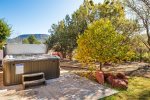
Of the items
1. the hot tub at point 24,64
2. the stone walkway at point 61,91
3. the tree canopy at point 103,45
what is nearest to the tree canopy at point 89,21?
the tree canopy at point 103,45

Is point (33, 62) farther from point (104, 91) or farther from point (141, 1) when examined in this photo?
point (141, 1)

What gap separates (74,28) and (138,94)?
15.5 metres

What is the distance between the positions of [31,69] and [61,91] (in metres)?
2.62

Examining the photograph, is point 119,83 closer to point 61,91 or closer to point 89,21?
point 61,91

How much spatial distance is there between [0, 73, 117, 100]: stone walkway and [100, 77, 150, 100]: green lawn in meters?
0.51

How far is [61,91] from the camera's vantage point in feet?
34.0

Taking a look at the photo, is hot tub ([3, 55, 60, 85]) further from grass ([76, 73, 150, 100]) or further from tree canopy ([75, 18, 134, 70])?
grass ([76, 73, 150, 100])

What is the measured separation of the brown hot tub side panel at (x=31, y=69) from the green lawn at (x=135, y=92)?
468 cm

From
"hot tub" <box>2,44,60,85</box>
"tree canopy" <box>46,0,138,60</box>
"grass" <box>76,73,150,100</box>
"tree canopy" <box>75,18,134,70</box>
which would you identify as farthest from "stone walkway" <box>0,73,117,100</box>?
"tree canopy" <box>46,0,138,60</box>

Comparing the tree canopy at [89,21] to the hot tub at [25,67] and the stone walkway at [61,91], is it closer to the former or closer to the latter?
the hot tub at [25,67]

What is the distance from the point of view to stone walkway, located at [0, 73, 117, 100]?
30.9ft

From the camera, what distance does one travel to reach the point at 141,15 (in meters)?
19.2

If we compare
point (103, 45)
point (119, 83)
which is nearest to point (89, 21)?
point (103, 45)

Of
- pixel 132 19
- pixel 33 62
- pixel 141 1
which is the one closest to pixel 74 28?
pixel 132 19
